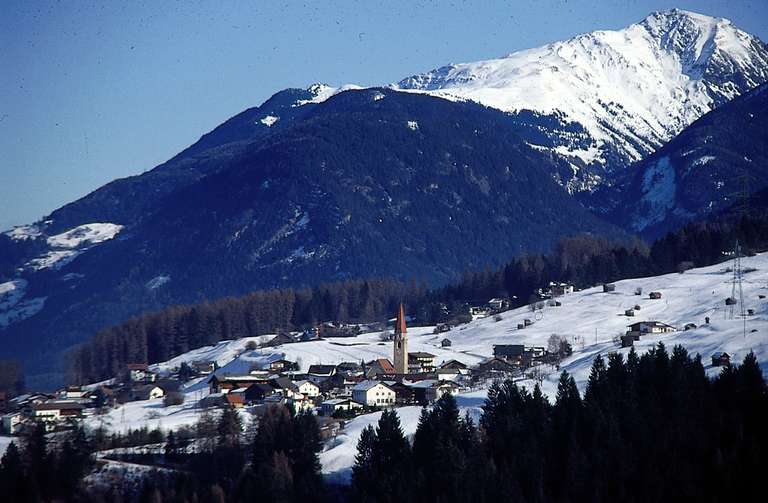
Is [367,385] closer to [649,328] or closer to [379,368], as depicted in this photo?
[379,368]

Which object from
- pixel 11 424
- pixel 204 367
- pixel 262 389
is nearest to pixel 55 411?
pixel 11 424

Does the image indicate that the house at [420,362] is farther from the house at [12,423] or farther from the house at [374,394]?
the house at [12,423]

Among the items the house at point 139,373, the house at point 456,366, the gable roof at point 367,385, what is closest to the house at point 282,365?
the house at point 139,373

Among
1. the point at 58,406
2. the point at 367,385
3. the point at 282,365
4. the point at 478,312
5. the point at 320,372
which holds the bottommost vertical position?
the point at 367,385

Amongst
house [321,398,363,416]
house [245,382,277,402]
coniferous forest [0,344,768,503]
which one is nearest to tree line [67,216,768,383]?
house [245,382,277,402]

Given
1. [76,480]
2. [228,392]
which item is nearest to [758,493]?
[76,480]
